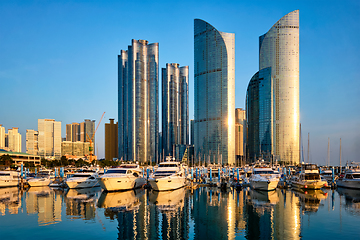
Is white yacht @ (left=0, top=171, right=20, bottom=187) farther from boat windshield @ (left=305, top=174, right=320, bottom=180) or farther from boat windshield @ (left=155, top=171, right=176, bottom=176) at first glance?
boat windshield @ (left=305, top=174, right=320, bottom=180)

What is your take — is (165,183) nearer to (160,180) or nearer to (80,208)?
(160,180)

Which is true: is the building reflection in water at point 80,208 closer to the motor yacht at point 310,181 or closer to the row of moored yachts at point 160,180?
the row of moored yachts at point 160,180

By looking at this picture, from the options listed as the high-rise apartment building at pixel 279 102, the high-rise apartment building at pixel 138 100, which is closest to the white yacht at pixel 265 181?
the high-rise apartment building at pixel 279 102

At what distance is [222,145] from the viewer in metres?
188

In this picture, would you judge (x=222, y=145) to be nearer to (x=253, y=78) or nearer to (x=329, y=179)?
(x=253, y=78)

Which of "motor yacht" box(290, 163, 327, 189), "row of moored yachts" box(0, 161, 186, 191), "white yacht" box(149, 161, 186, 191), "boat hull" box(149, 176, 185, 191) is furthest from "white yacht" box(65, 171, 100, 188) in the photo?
"motor yacht" box(290, 163, 327, 189)

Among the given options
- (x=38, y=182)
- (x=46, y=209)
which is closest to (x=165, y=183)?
(x=46, y=209)

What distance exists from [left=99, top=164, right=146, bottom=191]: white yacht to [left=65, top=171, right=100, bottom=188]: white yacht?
18.3ft

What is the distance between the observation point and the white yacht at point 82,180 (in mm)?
53375

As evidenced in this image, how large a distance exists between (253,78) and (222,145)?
46902 millimetres

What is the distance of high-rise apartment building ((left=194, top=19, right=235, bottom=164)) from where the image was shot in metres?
188

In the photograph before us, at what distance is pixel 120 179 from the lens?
4912cm

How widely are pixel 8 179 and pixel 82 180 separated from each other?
16011 mm

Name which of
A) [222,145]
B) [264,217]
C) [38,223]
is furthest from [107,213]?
[222,145]
